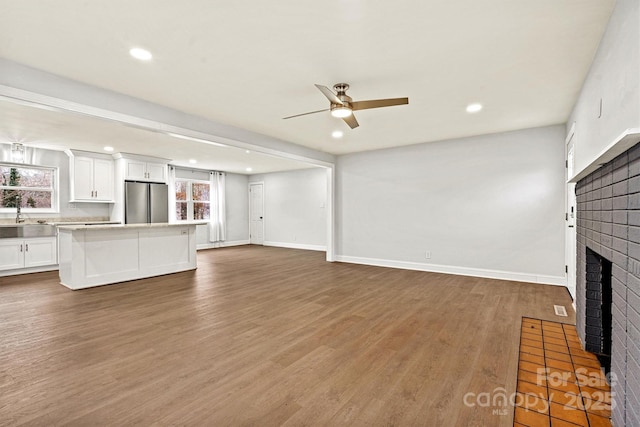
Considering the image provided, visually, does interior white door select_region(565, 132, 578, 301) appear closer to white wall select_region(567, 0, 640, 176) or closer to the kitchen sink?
white wall select_region(567, 0, 640, 176)

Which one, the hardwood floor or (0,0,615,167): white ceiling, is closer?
the hardwood floor

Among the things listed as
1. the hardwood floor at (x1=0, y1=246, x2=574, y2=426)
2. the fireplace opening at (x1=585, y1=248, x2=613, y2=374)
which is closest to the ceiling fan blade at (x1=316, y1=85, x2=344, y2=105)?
the hardwood floor at (x1=0, y1=246, x2=574, y2=426)

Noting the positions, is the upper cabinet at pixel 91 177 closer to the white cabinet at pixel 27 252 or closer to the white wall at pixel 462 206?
the white cabinet at pixel 27 252

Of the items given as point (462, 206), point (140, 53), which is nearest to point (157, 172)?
point (140, 53)

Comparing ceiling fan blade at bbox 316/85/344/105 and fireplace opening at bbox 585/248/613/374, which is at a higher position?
ceiling fan blade at bbox 316/85/344/105

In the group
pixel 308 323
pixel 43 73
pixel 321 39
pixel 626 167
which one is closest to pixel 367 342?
pixel 308 323

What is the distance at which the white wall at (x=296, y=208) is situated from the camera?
8.83m

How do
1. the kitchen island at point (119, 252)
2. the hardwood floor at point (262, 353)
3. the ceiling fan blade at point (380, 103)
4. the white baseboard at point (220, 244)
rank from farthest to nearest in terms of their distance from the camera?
1. the white baseboard at point (220, 244)
2. the kitchen island at point (119, 252)
3. the ceiling fan blade at point (380, 103)
4. the hardwood floor at point (262, 353)

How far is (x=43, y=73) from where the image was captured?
2.92 m

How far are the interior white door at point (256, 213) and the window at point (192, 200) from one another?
1.49 metres

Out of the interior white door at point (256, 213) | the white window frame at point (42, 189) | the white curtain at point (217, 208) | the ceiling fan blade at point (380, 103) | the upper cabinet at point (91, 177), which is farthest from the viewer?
the interior white door at point (256, 213)

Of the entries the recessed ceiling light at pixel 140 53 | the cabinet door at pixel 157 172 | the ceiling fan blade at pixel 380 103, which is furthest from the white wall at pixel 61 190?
the ceiling fan blade at pixel 380 103

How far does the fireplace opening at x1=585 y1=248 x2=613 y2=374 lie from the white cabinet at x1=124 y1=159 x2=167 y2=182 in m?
7.90

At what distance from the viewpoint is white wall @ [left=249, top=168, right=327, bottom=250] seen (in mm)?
8828
